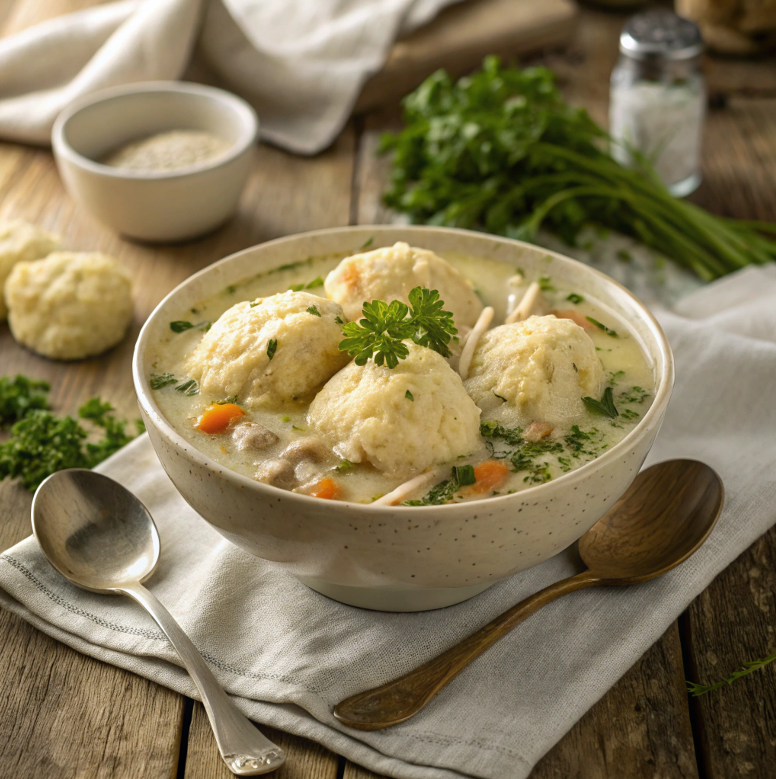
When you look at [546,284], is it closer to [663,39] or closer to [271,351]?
[271,351]

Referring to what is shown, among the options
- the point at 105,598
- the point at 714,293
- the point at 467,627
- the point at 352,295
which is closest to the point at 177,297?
the point at 352,295

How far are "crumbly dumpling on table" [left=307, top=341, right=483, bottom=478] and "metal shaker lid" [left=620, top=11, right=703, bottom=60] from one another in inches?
111

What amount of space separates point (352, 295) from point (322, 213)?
194 centimetres

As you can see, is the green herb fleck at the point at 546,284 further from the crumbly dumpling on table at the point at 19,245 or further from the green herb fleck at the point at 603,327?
the crumbly dumpling on table at the point at 19,245

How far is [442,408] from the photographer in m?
2.06

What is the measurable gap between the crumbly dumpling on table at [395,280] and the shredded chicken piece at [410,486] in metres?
0.61

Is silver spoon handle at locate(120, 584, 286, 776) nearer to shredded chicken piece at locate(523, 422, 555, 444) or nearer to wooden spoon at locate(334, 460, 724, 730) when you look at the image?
wooden spoon at locate(334, 460, 724, 730)

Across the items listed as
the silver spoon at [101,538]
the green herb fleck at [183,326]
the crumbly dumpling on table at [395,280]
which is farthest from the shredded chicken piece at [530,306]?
the silver spoon at [101,538]

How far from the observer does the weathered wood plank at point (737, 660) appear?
2035 millimetres

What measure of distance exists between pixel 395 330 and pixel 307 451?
1.18ft

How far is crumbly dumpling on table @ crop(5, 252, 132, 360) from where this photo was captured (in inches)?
133

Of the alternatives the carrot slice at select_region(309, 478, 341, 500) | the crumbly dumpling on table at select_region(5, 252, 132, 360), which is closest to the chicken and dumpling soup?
the carrot slice at select_region(309, 478, 341, 500)

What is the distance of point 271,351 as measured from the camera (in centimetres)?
221

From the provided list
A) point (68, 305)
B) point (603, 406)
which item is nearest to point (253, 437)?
point (603, 406)
